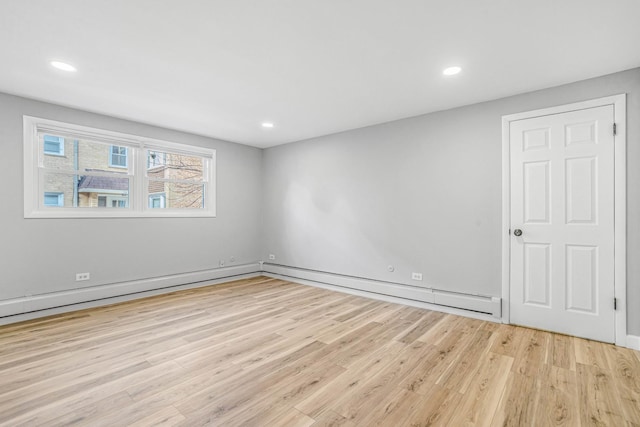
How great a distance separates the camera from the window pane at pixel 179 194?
4734mm

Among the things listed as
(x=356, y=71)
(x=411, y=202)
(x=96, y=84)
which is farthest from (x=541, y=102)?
(x=96, y=84)

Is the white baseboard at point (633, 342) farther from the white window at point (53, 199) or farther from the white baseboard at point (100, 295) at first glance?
the white window at point (53, 199)

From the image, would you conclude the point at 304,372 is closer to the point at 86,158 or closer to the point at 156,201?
the point at 156,201

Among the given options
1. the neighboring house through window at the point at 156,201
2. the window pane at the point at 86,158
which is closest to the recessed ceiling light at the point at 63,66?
the window pane at the point at 86,158

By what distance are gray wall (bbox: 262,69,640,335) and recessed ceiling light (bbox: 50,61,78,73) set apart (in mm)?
3377

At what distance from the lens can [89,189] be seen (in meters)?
4.05

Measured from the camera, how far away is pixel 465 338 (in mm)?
2938

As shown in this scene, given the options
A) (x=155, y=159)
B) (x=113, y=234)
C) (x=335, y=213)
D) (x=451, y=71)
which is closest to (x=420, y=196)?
(x=335, y=213)

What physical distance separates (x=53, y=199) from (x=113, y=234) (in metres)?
0.80

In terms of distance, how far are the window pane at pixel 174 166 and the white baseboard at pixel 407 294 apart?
7.94 feet

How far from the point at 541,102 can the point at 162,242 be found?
5.41 meters

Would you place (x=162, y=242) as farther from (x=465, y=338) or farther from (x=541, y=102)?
(x=541, y=102)

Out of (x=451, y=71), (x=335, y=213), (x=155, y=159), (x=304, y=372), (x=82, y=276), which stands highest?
(x=451, y=71)

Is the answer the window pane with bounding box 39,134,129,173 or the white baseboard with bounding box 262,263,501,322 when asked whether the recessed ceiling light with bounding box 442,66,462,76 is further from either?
the window pane with bounding box 39,134,129,173
